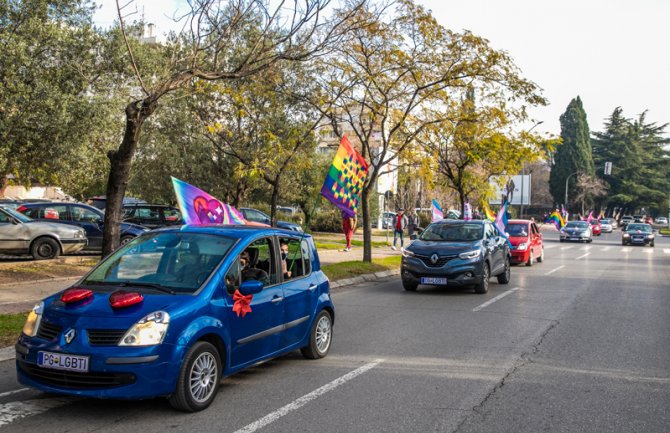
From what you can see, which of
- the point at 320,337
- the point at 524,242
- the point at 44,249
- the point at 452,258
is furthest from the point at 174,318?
the point at 524,242

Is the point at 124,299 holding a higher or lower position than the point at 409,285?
Result: higher

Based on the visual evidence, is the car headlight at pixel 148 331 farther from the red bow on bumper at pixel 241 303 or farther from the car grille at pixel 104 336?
the red bow on bumper at pixel 241 303

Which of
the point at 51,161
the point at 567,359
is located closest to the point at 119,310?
the point at 567,359

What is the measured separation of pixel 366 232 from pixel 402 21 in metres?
6.11

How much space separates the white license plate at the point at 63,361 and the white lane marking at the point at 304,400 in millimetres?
1297

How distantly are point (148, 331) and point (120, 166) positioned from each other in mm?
6672

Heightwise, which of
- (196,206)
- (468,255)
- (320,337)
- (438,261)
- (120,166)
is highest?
(120,166)

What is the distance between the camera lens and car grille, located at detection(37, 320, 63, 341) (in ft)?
17.0

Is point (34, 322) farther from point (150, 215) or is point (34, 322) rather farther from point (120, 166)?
point (150, 215)

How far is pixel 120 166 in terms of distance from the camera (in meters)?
11.1

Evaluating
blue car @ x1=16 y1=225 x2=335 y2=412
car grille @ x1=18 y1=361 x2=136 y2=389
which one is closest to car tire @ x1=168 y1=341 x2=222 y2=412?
blue car @ x1=16 y1=225 x2=335 y2=412

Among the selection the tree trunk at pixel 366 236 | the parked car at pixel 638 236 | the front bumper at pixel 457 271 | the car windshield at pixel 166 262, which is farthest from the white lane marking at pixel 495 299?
the parked car at pixel 638 236

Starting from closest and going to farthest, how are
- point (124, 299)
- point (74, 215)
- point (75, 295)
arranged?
point (124, 299) → point (75, 295) → point (74, 215)

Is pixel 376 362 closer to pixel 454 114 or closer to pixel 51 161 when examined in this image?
pixel 51 161
